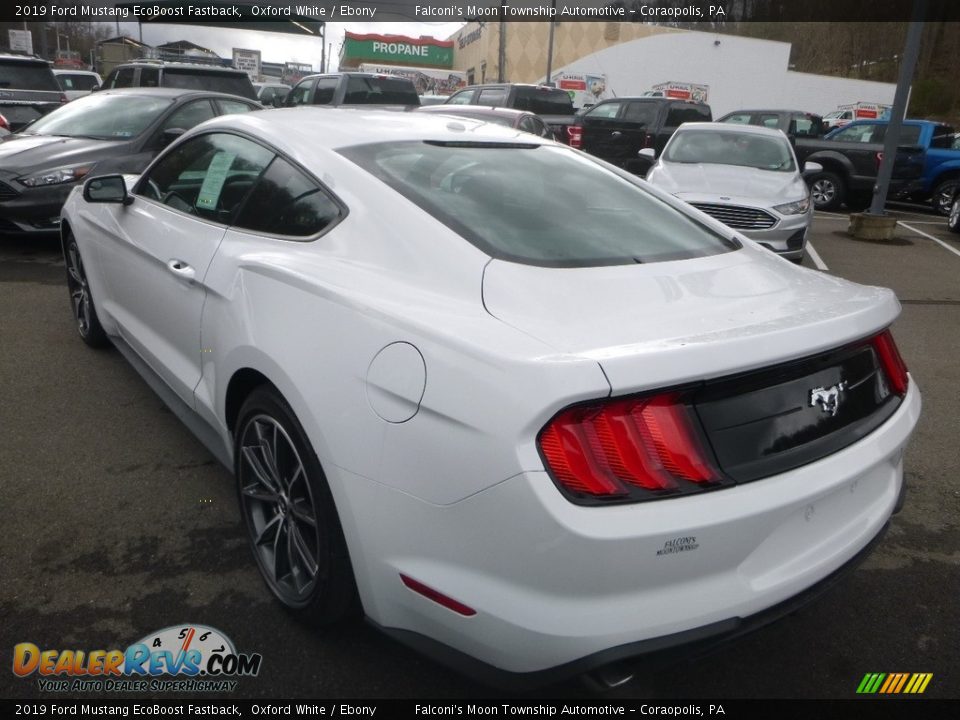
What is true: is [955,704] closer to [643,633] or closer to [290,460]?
[643,633]

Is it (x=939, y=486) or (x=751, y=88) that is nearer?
(x=939, y=486)

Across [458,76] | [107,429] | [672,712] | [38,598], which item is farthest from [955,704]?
[458,76]

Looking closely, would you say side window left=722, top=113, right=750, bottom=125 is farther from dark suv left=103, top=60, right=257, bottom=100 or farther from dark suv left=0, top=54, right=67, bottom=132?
dark suv left=0, top=54, right=67, bottom=132

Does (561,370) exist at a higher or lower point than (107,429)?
higher

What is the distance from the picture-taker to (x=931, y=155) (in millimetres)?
14195

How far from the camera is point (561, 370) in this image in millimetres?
1573

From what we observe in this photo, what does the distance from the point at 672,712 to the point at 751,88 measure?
3710cm

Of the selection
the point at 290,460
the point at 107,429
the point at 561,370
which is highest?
the point at 561,370

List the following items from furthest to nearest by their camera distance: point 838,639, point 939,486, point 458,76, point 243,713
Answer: point 458,76, point 939,486, point 838,639, point 243,713

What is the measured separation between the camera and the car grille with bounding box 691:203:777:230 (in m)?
7.48

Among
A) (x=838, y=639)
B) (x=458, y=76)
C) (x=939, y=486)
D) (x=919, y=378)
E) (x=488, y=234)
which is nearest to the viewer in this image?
(x=488, y=234)

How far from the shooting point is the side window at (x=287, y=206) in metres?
2.45

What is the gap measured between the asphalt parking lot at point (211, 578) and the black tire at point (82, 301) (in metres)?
0.30

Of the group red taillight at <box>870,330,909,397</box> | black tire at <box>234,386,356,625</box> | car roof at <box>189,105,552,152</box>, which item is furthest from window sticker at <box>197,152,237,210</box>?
red taillight at <box>870,330,909,397</box>
